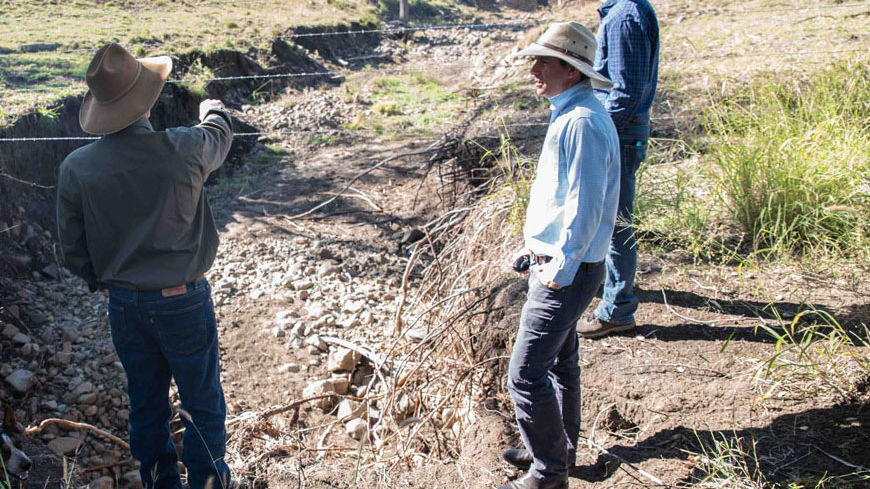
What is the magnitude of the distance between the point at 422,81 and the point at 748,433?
1125cm

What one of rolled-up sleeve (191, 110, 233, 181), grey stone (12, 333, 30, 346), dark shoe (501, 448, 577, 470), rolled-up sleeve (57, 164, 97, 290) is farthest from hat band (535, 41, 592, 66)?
grey stone (12, 333, 30, 346)

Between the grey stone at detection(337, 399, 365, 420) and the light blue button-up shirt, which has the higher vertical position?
the light blue button-up shirt

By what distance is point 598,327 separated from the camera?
356cm

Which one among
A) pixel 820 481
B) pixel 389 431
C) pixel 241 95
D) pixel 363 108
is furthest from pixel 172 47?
pixel 820 481

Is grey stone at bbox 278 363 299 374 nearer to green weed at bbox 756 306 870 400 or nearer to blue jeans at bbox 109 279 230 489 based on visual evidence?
blue jeans at bbox 109 279 230 489

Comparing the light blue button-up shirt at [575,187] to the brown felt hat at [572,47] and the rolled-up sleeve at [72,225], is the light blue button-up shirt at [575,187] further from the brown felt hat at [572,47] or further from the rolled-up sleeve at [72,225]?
the rolled-up sleeve at [72,225]

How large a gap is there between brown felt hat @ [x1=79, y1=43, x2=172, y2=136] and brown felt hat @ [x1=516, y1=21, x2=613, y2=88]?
1472 millimetres

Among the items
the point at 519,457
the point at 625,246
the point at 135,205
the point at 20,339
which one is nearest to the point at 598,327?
the point at 625,246

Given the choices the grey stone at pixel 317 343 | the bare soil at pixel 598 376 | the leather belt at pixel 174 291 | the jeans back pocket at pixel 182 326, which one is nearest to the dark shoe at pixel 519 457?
the bare soil at pixel 598 376

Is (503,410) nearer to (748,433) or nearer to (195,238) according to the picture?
(748,433)

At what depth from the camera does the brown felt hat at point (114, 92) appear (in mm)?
2506

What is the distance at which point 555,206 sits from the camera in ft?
7.68

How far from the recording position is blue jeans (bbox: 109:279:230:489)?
265 cm

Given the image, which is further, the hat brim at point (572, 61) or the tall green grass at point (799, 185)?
the tall green grass at point (799, 185)
